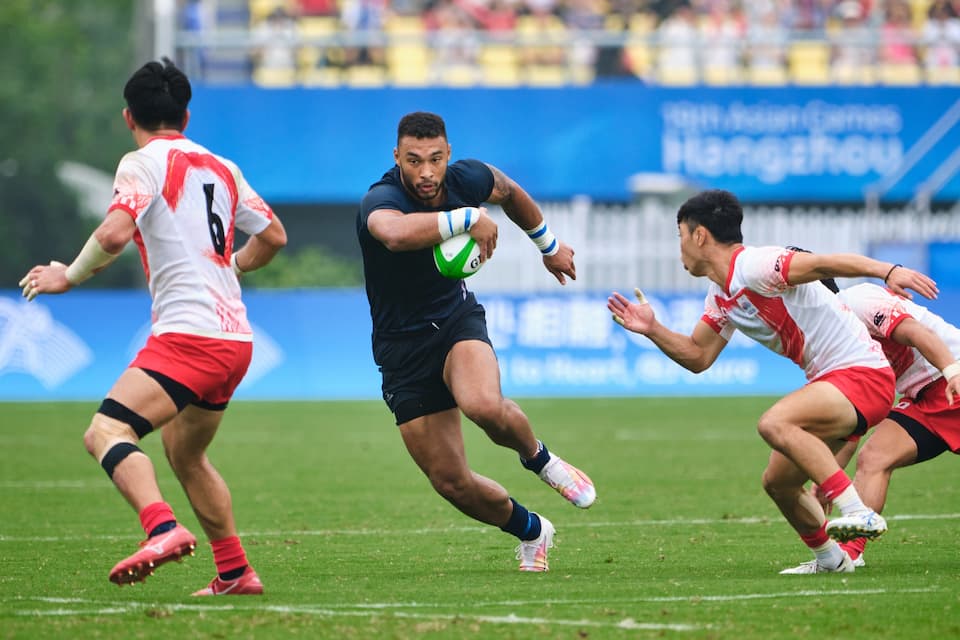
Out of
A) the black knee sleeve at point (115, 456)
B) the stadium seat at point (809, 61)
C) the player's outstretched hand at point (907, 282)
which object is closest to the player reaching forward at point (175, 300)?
the black knee sleeve at point (115, 456)

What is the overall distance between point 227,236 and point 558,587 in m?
2.20

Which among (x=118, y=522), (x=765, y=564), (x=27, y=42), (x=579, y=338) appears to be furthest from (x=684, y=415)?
(x=27, y=42)

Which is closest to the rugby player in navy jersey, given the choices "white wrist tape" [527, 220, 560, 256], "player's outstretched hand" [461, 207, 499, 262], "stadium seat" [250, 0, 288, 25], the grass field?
"player's outstretched hand" [461, 207, 499, 262]

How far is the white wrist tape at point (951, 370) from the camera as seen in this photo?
24.0 ft

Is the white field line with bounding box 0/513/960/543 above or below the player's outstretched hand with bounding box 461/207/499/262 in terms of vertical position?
below

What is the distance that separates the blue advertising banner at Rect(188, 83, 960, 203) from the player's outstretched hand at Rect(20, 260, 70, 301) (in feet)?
61.3

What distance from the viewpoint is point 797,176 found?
25.9m

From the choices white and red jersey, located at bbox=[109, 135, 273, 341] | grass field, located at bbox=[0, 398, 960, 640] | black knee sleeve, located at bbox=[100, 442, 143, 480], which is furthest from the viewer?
white and red jersey, located at bbox=[109, 135, 273, 341]

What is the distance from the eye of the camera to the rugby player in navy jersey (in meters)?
7.75

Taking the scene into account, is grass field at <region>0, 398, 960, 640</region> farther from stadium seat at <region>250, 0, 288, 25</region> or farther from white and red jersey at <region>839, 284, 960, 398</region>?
stadium seat at <region>250, 0, 288, 25</region>

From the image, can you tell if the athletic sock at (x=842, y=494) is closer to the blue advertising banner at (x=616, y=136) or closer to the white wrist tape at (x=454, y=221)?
the white wrist tape at (x=454, y=221)

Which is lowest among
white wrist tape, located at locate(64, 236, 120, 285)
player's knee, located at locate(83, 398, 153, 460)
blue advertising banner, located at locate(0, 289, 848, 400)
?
blue advertising banner, located at locate(0, 289, 848, 400)

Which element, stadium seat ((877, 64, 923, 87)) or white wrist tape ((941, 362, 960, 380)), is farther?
stadium seat ((877, 64, 923, 87))

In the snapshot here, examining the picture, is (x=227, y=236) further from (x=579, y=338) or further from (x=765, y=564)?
(x=579, y=338)
